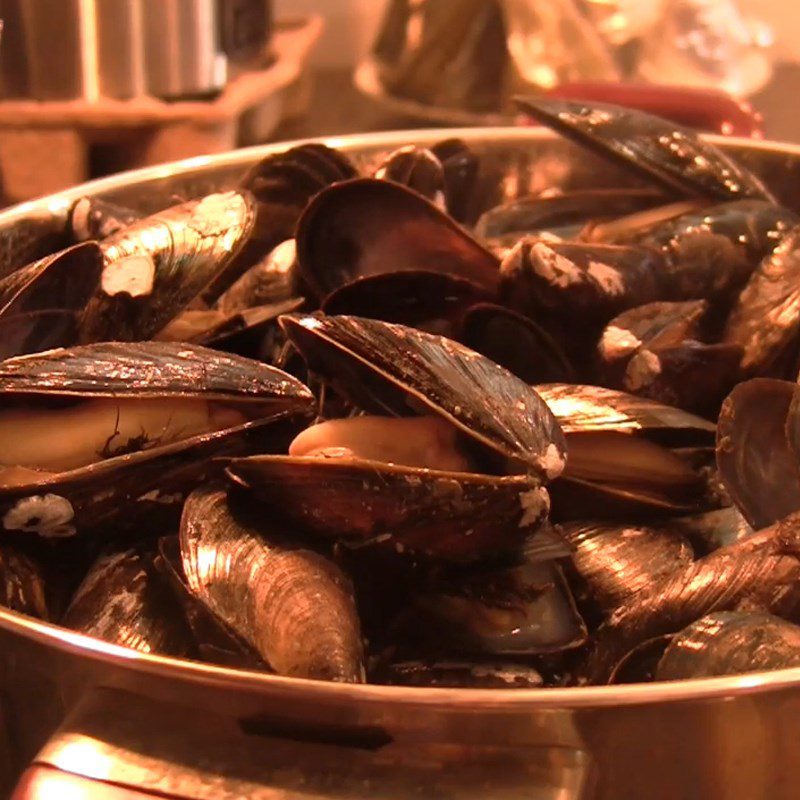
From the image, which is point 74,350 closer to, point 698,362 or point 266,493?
point 266,493

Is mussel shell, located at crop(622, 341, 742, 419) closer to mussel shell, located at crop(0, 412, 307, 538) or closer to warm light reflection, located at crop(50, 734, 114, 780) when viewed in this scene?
mussel shell, located at crop(0, 412, 307, 538)

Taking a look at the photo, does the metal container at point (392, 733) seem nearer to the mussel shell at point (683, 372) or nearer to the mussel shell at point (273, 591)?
the mussel shell at point (273, 591)

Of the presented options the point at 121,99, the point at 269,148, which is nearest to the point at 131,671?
the point at 269,148

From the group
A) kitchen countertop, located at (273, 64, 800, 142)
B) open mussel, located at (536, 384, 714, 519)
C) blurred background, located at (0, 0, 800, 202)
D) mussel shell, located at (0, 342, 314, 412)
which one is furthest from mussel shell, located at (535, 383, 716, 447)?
kitchen countertop, located at (273, 64, 800, 142)

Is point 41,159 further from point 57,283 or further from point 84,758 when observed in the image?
point 84,758

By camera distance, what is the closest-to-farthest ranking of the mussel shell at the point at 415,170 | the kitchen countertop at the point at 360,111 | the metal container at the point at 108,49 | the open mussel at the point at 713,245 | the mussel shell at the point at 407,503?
1. the mussel shell at the point at 407,503
2. the open mussel at the point at 713,245
3. the mussel shell at the point at 415,170
4. the metal container at the point at 108,49
5. the kitchen countertop at the point at 360,111

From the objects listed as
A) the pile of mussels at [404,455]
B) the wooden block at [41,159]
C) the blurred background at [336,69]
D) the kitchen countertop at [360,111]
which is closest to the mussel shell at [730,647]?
the pile of mussels at [404,455]

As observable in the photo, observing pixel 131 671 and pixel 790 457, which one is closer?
pixel 131 671

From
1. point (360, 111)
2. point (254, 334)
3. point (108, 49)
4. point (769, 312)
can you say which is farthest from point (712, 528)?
point (360, 111)
